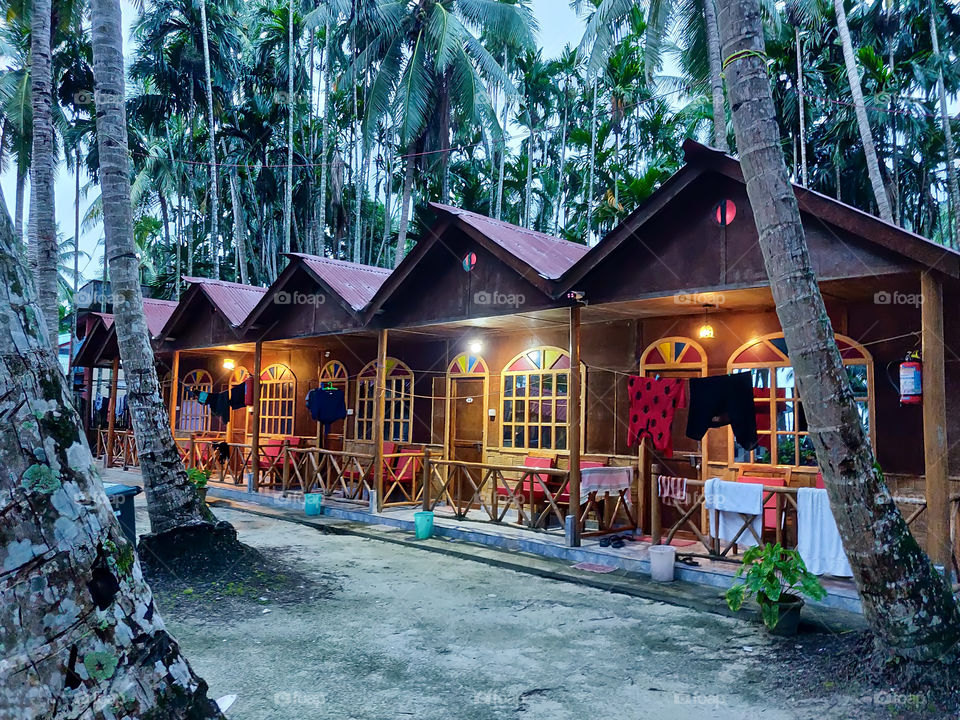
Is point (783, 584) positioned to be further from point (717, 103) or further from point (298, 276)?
point (717, 103)

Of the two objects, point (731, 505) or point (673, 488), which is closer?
point (731, 505)

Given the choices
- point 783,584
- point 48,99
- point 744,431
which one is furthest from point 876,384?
point 48,99

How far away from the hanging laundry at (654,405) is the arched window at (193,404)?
1347 centimetres

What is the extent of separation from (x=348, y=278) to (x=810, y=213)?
8179 mm

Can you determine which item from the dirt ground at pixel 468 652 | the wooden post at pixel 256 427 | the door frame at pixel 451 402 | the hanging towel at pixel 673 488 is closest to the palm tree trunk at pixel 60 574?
the dirt ground at pixel 468 652

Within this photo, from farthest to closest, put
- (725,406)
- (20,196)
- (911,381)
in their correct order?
(20,196)
(725,406)
(911,381)

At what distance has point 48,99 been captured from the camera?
35.1 feet

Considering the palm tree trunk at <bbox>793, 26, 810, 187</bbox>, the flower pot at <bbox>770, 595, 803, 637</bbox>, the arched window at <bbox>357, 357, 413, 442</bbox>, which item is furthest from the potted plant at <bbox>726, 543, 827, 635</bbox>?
the palm tree trunk at <bbox>793, 26, 810, 187</bbox>

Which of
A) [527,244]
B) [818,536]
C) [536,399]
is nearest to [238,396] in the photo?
[536,399]

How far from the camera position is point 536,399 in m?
11.2

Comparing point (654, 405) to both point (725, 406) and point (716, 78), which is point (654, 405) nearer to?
point (725, 406)

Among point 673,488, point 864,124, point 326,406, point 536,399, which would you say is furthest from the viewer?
point 864,124

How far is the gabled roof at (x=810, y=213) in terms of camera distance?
19.3 feet

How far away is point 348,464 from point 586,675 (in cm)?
860
